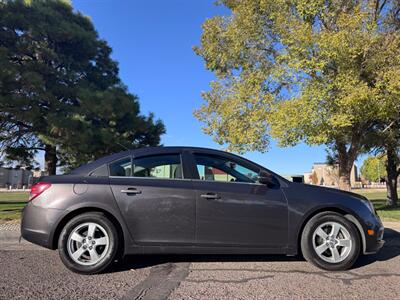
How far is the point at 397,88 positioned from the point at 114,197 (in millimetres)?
8755

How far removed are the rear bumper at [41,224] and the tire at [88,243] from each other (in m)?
0.15

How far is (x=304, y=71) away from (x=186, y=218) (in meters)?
7.56

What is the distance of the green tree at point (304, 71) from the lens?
10828 mm

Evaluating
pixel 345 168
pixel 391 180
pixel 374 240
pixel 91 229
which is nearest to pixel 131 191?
pixel 91 229

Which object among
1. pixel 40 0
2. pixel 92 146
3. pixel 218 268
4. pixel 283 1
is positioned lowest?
pixel 218 268

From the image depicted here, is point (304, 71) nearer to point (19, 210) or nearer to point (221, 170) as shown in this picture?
point (221, 170)

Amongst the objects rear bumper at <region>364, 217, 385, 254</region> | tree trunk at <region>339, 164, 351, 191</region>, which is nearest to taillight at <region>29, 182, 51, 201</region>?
rear bumper at <region>364, 217, 385, 254</region>

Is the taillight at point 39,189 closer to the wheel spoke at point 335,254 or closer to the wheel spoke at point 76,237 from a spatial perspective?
the wheel spoke at point 76,237

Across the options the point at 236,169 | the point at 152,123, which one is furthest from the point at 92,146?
the point at 236,169

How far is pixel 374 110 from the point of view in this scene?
11.0m

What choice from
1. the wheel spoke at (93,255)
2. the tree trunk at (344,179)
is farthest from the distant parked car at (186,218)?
the tree trunk at (344,179)

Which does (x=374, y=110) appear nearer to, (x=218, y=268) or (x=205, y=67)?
(x=205, y=67)

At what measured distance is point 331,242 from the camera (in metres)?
5.03

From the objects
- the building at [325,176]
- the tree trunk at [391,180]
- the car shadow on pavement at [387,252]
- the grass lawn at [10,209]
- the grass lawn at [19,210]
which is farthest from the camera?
the building at [325,176]
